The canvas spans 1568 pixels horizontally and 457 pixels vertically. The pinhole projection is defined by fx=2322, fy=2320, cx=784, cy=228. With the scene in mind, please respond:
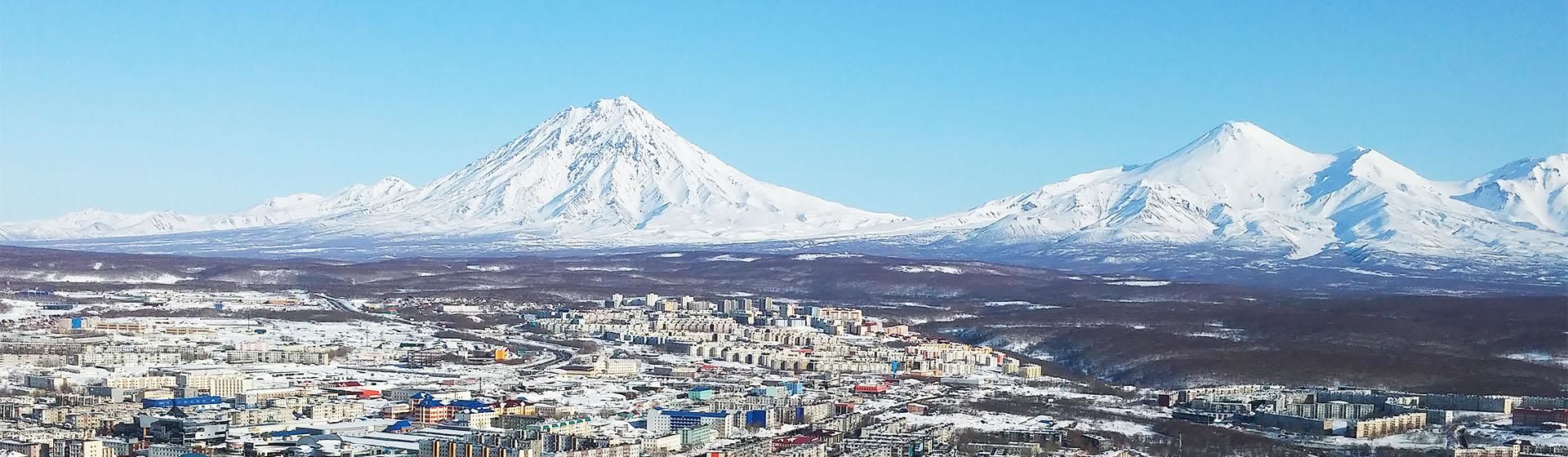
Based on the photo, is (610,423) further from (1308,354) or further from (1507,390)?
(1308,354)

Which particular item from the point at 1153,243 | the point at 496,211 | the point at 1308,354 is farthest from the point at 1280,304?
the point at 496,211

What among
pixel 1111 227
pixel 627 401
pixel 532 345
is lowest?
pixel 627 401

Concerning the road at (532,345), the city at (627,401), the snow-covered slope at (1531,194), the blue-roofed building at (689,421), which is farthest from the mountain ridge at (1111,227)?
the blue-roofed building at (689,421)

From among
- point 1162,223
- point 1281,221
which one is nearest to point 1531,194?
point 1281,221

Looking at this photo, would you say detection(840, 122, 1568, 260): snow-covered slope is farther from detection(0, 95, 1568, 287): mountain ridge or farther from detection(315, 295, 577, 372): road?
detection(315, 295, 577, 372): road

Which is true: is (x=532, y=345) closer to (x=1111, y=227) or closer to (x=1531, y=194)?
(x=1111, y=227)
